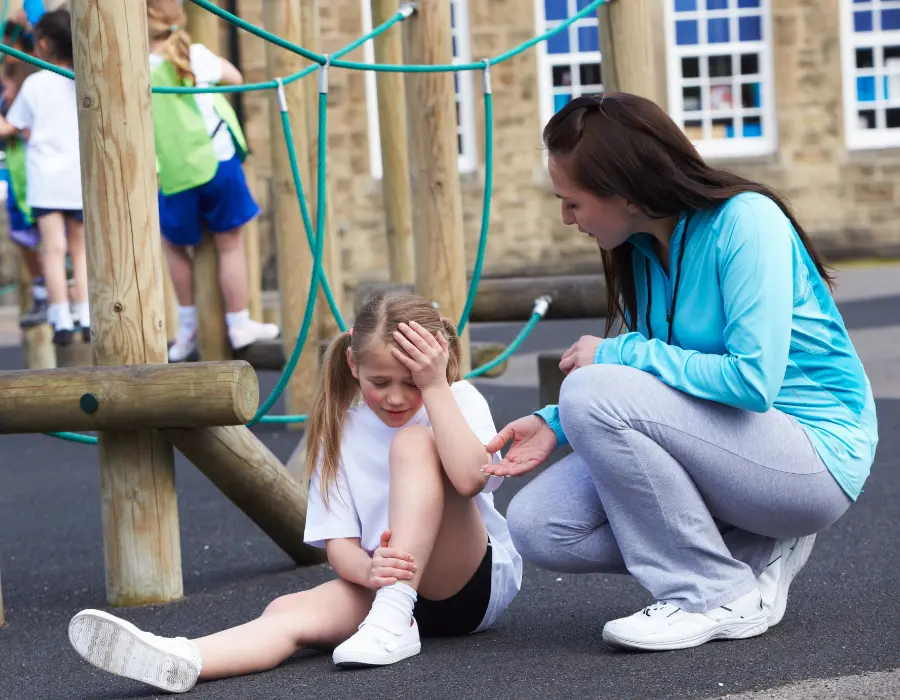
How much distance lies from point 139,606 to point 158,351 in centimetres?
58

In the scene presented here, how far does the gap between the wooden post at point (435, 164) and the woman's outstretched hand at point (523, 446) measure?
184 cm

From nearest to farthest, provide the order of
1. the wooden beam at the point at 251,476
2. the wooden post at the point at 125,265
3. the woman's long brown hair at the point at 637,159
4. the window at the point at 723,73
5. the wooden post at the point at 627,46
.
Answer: the woman's long brown hair at the point at 637,159 → the wooden post at the point at 125,265 → the wooden beam at the point at 251,476 → the wooden post at the point at 627,46 → the window at the point at 723,73

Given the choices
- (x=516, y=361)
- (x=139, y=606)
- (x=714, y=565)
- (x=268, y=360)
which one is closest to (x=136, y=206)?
(x=139, y=606)

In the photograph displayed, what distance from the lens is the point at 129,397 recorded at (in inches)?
123

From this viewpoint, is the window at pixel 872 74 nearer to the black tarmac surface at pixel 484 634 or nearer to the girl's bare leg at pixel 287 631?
the black tarmac surface at pixel 484 634

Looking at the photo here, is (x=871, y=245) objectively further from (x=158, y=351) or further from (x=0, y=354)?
(x=158, y=351)

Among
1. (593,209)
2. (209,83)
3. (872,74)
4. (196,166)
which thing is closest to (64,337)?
(196,166)

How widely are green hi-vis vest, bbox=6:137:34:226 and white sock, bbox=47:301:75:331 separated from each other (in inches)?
21.1

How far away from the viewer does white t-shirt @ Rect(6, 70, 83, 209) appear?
6.25m

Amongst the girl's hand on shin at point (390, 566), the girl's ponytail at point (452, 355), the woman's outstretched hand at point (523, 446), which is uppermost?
the girl's ponytail at point (452, 355)

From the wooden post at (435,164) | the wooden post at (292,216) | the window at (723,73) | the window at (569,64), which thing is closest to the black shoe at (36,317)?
the wooden post at (292,216)

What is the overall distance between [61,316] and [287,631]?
3.85 meters

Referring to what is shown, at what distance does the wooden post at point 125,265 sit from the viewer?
10.5 ft

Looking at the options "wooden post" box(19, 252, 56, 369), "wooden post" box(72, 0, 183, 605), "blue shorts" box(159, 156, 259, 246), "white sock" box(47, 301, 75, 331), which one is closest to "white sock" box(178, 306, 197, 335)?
"blue shorts" box(159, 156, 259, 246)
